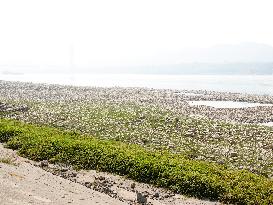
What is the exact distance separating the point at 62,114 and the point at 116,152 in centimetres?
3100

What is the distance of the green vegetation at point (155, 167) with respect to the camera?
2366 centimetres

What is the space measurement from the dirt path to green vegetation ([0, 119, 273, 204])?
779mm

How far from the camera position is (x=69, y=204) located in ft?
66.1

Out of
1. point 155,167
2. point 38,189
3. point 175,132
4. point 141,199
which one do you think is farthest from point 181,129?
point 38,189

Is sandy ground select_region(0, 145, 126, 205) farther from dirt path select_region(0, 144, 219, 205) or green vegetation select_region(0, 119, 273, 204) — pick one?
green vegetation select_region(0, 119, 273, 204)

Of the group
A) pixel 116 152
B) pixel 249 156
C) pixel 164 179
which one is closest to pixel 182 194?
pixel 164 179

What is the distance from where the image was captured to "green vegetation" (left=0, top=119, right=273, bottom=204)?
23.7 meters

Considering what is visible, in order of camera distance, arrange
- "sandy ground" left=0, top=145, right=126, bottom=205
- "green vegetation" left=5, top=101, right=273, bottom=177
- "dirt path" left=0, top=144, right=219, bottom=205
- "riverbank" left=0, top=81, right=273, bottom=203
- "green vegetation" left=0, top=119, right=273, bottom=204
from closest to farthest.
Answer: "sandy ground" left=0, top=145, right=126, bottom=205 < "dirt path" left=0, top=144, right=219, bottom=205 < "green vegetation" left=0, top=119, right=273, bottom=204 < "green vegetation" left=5, top=101, right=273, bottom=177 < "riverbank" left=0, top=81, right=273, bottom=203

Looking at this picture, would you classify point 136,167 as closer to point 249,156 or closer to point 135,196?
point 135,196

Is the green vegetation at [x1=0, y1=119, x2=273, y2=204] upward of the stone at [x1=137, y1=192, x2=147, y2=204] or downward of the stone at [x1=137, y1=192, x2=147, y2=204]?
upward

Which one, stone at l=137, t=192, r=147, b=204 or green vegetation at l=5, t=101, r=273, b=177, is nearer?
stone at l=137, t=192, r=147, b=204

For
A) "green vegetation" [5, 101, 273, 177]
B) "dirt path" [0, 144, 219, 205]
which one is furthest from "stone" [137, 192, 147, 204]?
"green vegetation" [5, 101, 273, 177]

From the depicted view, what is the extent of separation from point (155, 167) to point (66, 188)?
5.80 metres

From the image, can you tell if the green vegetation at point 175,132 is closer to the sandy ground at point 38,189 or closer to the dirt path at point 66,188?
the dirt path at point 66,188
